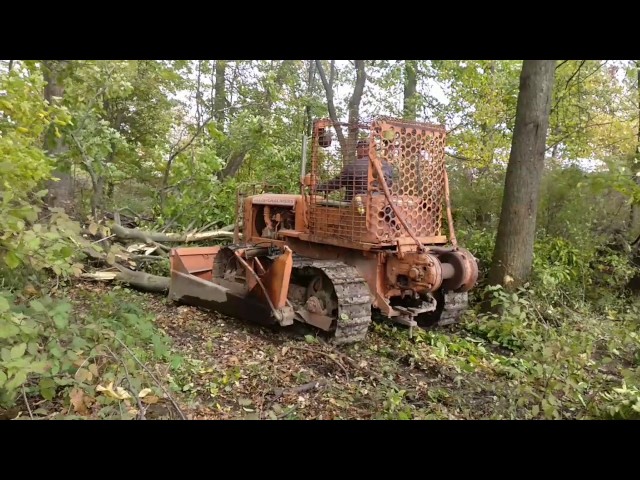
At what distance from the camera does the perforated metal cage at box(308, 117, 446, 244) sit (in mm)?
5555

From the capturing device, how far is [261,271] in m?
6.27

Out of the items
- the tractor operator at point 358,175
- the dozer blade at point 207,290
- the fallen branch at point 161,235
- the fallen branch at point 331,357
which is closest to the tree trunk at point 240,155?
the fallen branch at point 161,235

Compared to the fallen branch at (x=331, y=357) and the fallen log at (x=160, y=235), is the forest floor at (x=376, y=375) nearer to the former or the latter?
the fallen branch at (x=331, y=357)

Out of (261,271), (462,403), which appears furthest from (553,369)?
(261,271)

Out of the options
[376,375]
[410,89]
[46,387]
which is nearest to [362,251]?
[376,375]

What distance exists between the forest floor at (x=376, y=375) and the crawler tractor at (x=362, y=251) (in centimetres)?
32

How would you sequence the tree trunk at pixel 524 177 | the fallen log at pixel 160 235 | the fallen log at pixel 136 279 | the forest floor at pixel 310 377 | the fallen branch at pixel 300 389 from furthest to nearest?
the fallen log at pixel 160 235, the fallen log at pixel 136 279, the tree trunk at pixel 524 177, the fallen branch at pixel 300 389, the forest floor at pixel 310 377

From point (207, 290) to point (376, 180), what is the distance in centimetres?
276

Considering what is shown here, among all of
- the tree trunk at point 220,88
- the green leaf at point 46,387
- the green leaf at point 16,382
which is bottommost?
the green leaf at point 46,387

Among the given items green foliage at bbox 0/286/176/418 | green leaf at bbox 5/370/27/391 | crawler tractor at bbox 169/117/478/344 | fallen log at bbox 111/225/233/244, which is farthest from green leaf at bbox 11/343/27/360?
fallen log at bbox 111/225/233/244

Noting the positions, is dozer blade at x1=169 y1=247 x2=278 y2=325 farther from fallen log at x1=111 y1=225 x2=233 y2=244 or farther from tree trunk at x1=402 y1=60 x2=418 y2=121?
tree trunk at x1=402 y1=60 x2=418 y2=121

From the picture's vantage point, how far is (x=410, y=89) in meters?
15.6

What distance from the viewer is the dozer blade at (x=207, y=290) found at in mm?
5957

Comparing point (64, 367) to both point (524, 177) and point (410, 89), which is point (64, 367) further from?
point (410, 89)
